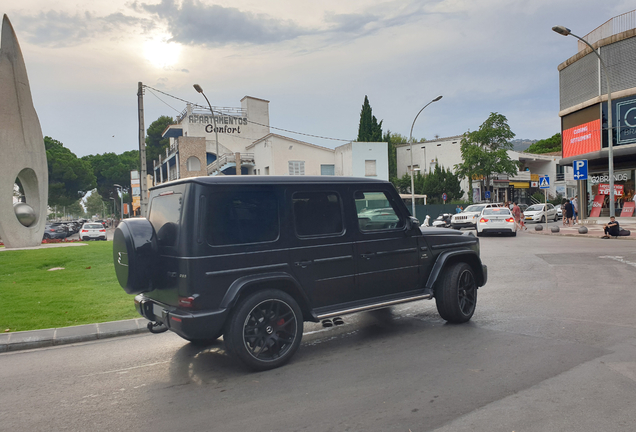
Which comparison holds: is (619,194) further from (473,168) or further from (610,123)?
(473,168)

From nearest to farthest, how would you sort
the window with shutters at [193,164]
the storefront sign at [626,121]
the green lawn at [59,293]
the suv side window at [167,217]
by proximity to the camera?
the suv side window at [167,217] → the green lawn at [59,293] → the storefront sign at [626,121] → the window with shutters at [193,164]

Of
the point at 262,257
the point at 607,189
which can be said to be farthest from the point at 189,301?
the point at 607,189

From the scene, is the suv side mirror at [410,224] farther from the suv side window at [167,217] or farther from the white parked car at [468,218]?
the white parked car at [468,218]

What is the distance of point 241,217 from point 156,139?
79.1 m

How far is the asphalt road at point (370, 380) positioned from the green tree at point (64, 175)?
6138 centimetres

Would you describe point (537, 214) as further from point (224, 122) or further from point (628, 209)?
point (224, 122)

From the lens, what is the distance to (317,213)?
5.26 metres

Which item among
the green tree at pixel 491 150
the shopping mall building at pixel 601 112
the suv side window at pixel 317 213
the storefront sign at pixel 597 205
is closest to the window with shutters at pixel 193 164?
the green tree at pixel 491 150

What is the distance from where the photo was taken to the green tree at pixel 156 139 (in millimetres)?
76375

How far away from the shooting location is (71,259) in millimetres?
13883

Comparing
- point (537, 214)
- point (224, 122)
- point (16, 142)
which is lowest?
point (537, 214)

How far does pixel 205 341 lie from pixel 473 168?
41.5 metres

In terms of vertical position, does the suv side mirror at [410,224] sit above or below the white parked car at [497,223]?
above

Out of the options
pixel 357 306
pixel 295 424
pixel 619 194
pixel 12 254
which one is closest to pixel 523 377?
pixel 357 306
